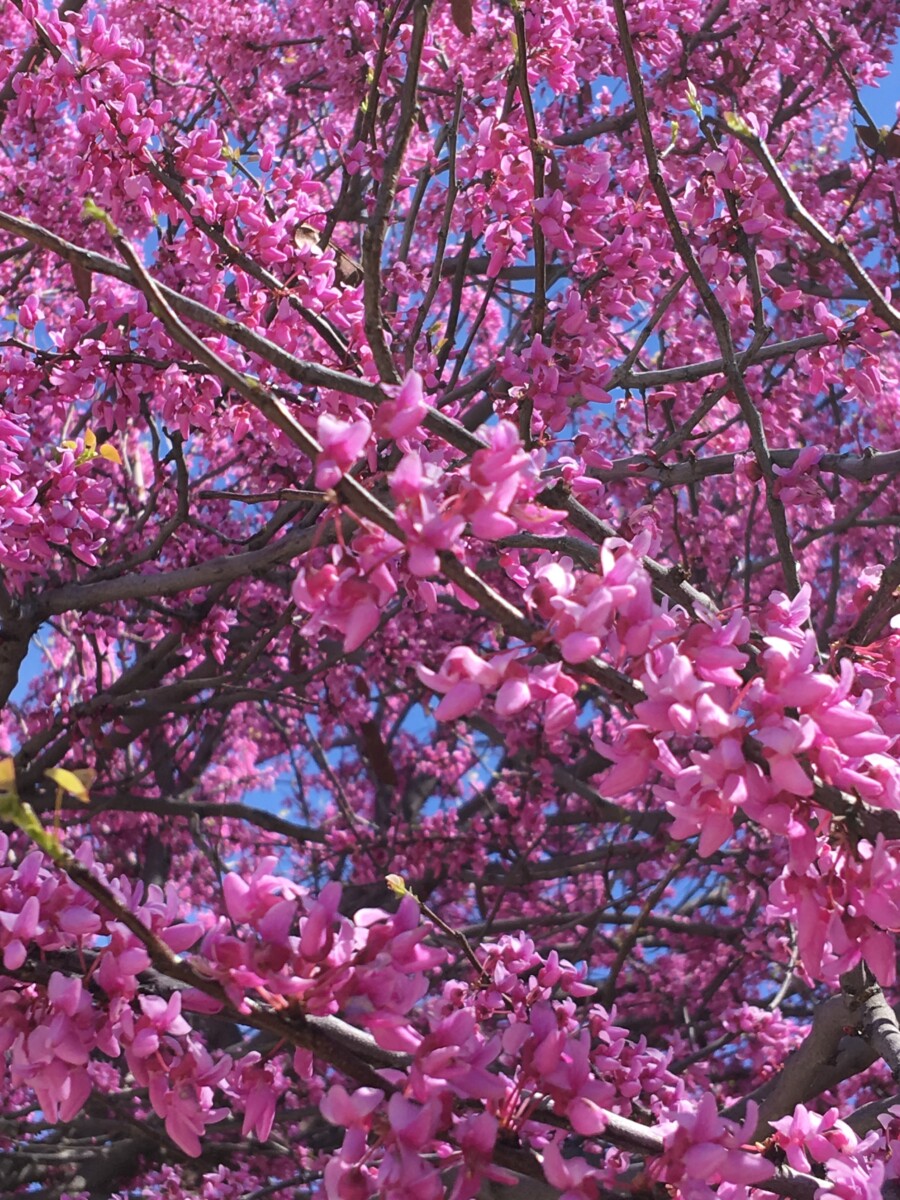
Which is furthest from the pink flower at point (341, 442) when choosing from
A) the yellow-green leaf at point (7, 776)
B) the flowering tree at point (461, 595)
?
the yellow-green leaf at point (7, 776)

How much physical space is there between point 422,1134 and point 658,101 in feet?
17.9

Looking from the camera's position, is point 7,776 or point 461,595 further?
point 461,595

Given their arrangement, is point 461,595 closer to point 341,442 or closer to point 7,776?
point 341,442

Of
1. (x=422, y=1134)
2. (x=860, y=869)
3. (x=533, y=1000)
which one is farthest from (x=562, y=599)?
(x=533, y=1000)

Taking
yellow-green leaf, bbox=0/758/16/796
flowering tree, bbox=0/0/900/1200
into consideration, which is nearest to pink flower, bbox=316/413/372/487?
flowering tree, bbox=0/0/900/1200

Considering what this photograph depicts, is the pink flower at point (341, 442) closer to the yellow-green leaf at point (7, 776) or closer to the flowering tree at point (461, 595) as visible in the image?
the flowering tree at point (461, 595)

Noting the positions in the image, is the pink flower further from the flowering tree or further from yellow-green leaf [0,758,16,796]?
yellow-green leaf [0,758,16,796]

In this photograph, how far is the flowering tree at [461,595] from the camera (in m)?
1.31

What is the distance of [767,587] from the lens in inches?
260

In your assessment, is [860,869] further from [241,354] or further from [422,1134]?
[241,354]

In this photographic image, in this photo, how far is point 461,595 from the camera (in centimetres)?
140

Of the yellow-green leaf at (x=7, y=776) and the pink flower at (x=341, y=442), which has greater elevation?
the pink flower at (x=341, y=442)

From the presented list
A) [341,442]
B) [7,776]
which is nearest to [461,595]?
[341,442]

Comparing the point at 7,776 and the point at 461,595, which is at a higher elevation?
the point at 461,595
